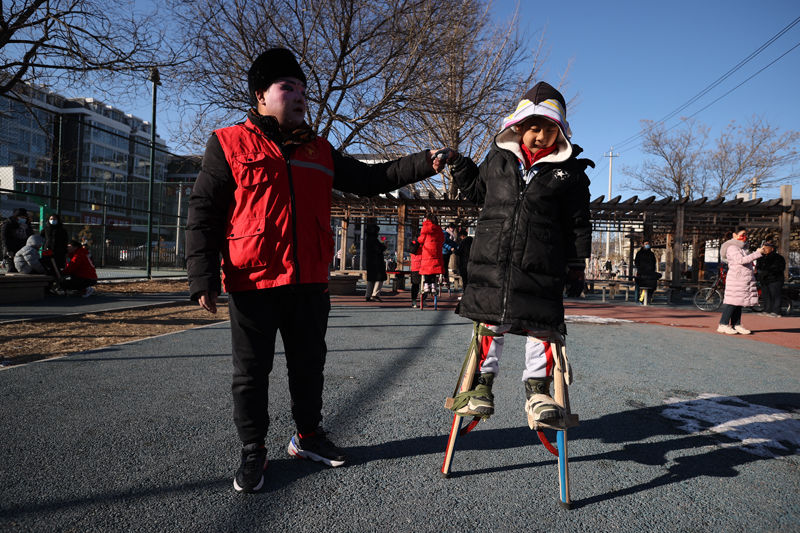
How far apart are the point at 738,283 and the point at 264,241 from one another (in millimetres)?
8516

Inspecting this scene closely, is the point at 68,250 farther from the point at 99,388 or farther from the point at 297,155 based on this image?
the point at 297,155

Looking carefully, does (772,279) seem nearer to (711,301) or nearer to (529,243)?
(711,301)

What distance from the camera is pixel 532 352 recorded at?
2.34 meters

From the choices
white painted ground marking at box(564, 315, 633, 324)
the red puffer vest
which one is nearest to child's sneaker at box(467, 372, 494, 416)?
the red puffer vest

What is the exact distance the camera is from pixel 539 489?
7.04ft

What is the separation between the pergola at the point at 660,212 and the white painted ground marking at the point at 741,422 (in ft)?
41.0

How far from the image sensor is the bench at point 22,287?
8453mm

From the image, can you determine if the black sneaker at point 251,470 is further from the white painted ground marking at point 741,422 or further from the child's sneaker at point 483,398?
the white painted ground marking at point 741,422

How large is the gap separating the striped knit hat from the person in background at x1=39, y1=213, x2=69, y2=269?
11.5 m

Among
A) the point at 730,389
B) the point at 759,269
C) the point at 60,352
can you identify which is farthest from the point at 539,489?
the point at 759,269

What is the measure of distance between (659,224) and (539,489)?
62.9 feet

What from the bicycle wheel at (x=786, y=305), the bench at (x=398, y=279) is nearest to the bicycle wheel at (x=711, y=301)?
the bicycle wheel at (x=786, y=305)

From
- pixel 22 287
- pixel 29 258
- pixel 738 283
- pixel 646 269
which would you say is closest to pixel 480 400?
pixel 738 283

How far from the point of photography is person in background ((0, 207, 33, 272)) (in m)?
10.5
